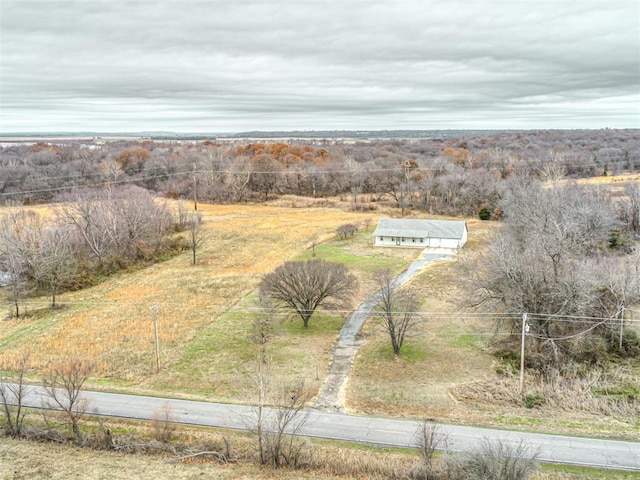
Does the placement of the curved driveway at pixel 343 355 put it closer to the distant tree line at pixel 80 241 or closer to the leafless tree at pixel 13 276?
the distant tree line at pixel 80 241

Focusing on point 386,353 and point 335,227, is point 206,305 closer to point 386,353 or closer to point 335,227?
point 386,353

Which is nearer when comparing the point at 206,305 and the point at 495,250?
the point at 495,250

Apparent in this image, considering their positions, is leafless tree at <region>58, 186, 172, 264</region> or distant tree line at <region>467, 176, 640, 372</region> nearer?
distant tree line at <region>467, 176, 640, 372</region>

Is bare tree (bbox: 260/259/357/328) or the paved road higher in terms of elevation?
bare tree (bbox: 260/259/357/328)

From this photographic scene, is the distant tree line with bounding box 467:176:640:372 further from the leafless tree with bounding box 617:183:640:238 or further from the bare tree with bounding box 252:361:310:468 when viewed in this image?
the leafless tree with bounding box 617:183:640:238

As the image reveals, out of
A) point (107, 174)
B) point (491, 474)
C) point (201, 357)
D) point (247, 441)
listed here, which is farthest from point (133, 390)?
point (107, 174)

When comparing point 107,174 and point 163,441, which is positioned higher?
point 107,174

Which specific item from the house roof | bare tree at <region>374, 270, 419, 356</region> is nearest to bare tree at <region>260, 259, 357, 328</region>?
bare tree at <region>374, 270, 419, 356</region>
